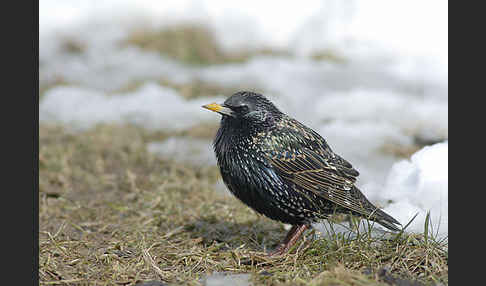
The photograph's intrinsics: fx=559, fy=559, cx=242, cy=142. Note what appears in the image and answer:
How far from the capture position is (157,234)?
16.0 feet

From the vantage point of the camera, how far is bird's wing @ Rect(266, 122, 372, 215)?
13.4 ft

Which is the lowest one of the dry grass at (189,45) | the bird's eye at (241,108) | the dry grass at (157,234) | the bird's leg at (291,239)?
the dry grass at (157,234)

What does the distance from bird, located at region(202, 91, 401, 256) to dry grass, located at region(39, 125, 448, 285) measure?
0.25m

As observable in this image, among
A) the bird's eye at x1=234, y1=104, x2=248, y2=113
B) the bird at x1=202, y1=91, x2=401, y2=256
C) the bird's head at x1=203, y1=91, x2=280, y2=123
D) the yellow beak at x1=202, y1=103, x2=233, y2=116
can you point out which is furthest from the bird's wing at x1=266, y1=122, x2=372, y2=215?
the yellow beak at x1=202, y1=103, x2=233, y2=116

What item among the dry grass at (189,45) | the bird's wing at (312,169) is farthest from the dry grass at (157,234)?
the dry grass at (189,45)

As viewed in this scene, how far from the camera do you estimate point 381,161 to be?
6.59 meters

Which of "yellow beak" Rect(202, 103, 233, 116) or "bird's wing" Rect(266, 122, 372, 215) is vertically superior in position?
"yellow beak" Rect(202, 103, 233, 116)

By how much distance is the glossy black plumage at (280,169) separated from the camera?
13.3 feet

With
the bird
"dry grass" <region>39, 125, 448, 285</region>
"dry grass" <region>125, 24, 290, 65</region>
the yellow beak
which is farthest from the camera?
"dry grass" <region>125, 24, 290, 65</region>

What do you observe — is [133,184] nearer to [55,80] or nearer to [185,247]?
[185,247]

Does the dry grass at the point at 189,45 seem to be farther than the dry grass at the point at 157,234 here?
Yes

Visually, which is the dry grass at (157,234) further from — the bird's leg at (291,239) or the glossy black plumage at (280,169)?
the glossy black plumage at (280,169)

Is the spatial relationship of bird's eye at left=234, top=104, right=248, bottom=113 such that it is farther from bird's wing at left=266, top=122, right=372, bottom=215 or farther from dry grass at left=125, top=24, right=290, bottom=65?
dry grass at left=125, top=24, right=290, bottom=65

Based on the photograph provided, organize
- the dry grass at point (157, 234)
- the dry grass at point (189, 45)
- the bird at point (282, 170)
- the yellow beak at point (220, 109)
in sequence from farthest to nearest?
the dry grass at point (189, 45), the yellow beak at point (220, 109), the bird at point (282, 170), the dry grass at point (157, 234)
